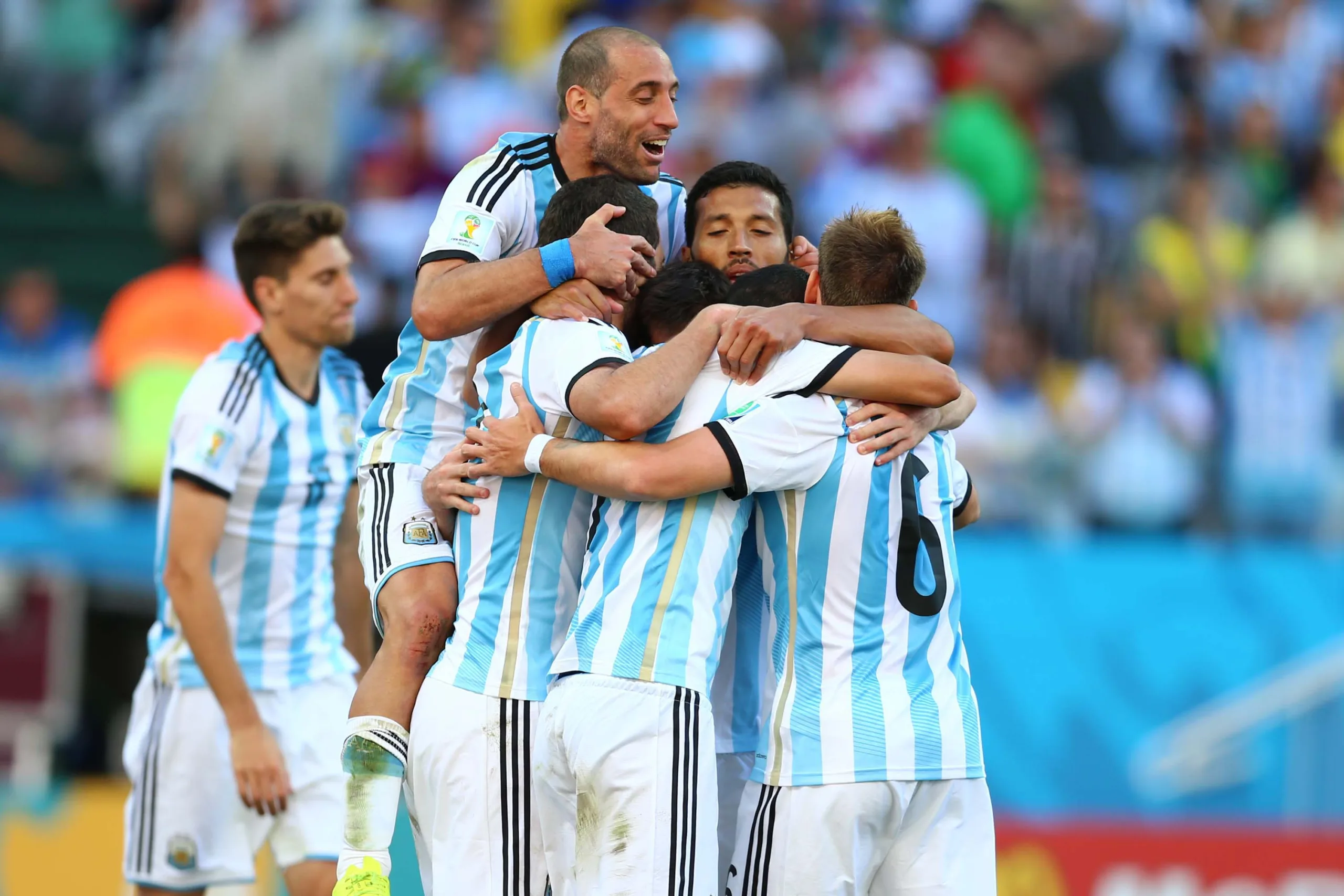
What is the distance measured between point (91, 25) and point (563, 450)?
10.4 metres

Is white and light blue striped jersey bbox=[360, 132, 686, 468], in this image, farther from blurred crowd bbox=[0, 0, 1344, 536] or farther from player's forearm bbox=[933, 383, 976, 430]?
blurred crowd bbox=[0, 0, 1344, 536]

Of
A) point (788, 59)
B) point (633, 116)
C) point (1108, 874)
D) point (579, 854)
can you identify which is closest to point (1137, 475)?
point (1108, 874)

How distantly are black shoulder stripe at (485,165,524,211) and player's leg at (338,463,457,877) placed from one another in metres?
0.90

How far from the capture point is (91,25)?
13.6m

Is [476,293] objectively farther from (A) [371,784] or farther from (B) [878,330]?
(A) [371,784]

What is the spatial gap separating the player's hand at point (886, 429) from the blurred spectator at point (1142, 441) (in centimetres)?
635

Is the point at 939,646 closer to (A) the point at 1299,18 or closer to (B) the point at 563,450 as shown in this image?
(B) the point at 563,450

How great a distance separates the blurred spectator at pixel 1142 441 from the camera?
11.0 metres

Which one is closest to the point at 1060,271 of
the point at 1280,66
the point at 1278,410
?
the point at 1278,410

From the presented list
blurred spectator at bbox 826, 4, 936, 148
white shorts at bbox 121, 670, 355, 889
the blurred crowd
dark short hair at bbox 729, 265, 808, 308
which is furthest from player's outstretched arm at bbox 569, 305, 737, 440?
blurred spectator at bbox 826, 4, 936, 148

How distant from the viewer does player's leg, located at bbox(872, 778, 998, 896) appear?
466cm

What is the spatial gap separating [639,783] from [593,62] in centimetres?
228

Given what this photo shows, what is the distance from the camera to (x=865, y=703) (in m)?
4.63

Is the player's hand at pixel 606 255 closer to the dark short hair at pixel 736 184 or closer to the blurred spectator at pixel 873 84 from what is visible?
the dark short hair at pixel 736 184
